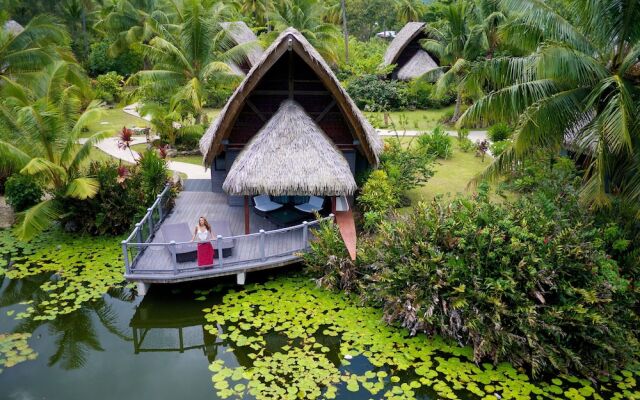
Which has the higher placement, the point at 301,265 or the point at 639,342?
the point at 301,265

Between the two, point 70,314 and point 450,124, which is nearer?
point 70,314

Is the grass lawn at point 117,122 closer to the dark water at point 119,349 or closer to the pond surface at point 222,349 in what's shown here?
the pond surface at point 222,349

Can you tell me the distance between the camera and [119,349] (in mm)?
10133

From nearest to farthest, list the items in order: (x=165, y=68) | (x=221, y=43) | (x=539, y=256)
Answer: (x=539, y=256) < (x=165, y=68) < (x=221, y=43)

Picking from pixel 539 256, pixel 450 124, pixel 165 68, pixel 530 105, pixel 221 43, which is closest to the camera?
pixel 539 256

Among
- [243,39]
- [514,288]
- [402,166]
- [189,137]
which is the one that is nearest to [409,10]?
[243,39]

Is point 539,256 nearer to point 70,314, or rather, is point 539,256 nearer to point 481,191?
point 481,191

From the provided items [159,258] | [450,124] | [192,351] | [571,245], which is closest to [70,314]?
[159,258]

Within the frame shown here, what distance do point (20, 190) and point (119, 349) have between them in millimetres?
7138

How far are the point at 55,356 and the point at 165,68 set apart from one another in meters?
13.1

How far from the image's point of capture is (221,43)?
70.9ft

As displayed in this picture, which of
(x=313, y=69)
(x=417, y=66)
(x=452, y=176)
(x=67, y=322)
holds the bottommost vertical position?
(x=67, y=322)

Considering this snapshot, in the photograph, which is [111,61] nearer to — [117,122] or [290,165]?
[117,122]

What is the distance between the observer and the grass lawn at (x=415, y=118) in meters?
25.6
